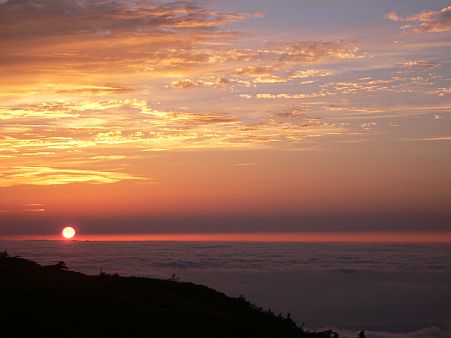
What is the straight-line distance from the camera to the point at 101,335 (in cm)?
1633

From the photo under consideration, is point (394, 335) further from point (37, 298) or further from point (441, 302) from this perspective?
point (37, 298)

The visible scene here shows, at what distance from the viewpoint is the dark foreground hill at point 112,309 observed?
54.8 ft

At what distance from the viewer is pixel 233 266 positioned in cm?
9200

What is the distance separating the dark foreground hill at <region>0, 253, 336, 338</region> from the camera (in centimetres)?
1670

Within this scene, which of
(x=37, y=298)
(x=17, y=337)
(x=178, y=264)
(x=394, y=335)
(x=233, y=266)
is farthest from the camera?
(x=233, y=266)

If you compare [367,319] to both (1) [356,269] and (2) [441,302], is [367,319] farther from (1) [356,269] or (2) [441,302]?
(1) [356,269]

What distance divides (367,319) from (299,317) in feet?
30.6

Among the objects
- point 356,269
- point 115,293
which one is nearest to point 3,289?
point 115,293

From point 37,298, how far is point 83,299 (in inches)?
46.4

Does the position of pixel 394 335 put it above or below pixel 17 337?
below

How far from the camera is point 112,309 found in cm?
1816

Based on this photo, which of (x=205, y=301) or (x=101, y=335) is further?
(x=205, y=301)

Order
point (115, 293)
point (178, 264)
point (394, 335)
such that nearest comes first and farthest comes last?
point (115, 293)
point (394, 335)
point (178, 264)

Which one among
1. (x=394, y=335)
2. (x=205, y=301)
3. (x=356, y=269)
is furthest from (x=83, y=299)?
(x=356, y=269)
